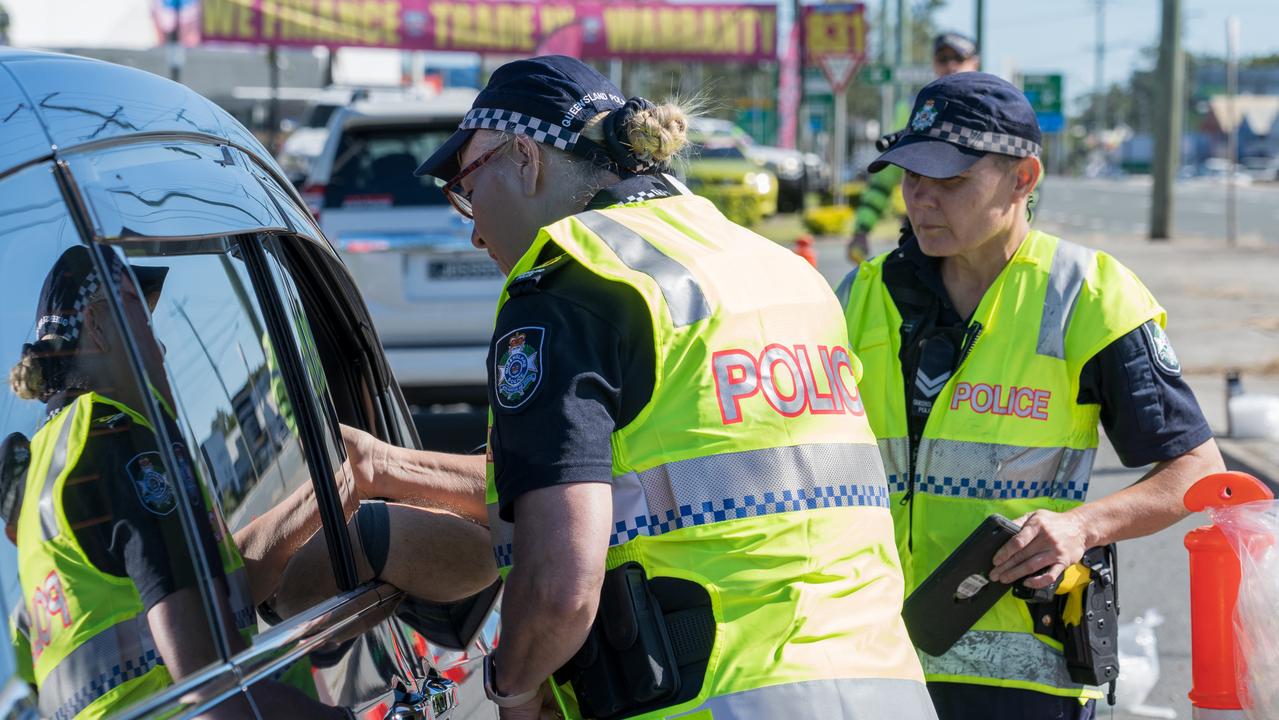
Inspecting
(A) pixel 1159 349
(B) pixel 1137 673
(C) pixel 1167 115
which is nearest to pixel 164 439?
(A) pixel 1159 349

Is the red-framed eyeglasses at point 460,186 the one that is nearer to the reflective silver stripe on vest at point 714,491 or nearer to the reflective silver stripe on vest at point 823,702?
the reflective silver stripe on vest at point 714,491

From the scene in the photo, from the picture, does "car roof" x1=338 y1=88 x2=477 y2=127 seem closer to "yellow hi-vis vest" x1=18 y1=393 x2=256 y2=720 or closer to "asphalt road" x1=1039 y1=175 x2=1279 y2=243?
"yellow hi-vis vest" x1=18 y1=393 x2=256 y2=720

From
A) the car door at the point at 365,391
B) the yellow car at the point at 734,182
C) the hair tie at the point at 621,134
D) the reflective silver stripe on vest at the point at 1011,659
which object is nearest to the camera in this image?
the hair tie at the point at 621,134

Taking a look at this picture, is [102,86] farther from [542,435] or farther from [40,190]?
[542,435]

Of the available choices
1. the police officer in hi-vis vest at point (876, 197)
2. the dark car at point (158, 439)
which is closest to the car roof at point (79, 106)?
the dark car at point (158, 439)

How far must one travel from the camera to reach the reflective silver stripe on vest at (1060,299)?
8.85 ft

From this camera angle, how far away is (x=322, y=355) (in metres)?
2.37

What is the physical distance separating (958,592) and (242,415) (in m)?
1.37

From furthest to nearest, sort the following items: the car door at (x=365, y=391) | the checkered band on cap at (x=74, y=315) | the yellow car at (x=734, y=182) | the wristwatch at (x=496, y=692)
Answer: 1. the yellow car at (x=734, y=182)
2. the car door at (x=365, y=391)
3. the wristwatch at (x=496, y=692)
4. the checkered band on cap at (x=74, y=315)

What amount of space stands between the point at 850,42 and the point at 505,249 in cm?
2014

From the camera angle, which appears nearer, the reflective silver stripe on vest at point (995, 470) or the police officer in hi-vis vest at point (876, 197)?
the reflective silver stripe on vest at point (995, 470)

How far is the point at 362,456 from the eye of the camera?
2.38 metres

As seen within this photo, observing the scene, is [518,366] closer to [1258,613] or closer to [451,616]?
[451,616]

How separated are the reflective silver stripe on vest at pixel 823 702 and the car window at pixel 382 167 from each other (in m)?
6.48
